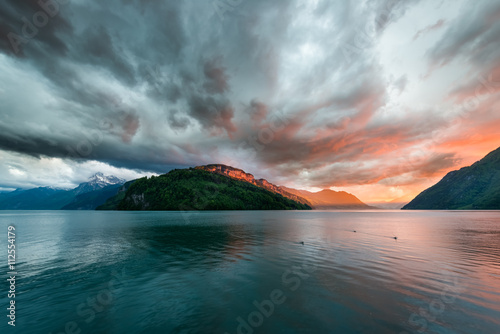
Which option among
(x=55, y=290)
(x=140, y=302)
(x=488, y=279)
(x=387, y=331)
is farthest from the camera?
(x=488, y=279)

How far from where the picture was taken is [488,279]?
24.9 m

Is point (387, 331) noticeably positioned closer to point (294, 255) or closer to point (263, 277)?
point (263, 277)

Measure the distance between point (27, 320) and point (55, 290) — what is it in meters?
6.96

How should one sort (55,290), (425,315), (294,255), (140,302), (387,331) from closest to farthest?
(387,331), (425,315), (140,302), (55,290), (294,255)

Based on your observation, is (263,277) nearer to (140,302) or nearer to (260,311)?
(260,311)

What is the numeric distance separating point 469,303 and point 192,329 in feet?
77.5

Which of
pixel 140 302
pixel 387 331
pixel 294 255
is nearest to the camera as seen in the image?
pixel 387 331

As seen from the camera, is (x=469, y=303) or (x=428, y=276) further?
(x=428, y=276)

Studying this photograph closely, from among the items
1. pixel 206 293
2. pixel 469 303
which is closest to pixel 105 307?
pixel 206 293

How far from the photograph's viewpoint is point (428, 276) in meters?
25.7

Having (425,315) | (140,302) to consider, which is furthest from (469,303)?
(140,302)

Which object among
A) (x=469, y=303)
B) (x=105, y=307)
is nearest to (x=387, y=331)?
(x=469, y=303)

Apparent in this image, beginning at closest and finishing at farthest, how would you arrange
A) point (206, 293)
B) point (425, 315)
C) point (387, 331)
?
point (387, 331)
point (425, 315)
point (206, 293)

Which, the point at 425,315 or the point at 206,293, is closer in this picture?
the point at 425,315
